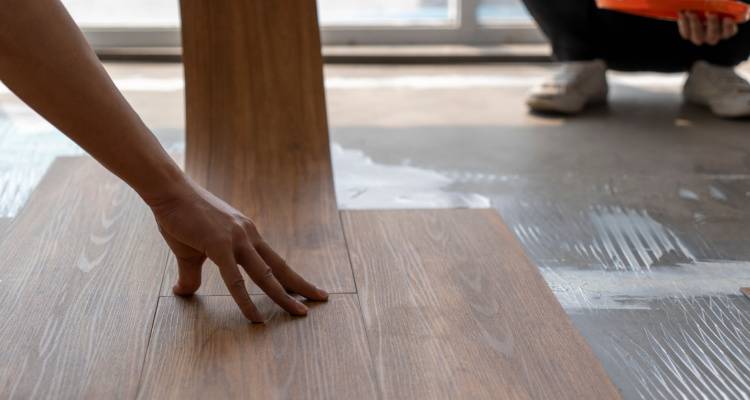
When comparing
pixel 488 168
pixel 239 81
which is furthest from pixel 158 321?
pixel 488 168

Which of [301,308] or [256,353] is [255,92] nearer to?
[301,308]

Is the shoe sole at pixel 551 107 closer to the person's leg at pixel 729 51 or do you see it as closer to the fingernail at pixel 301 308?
Result: the person's leg at pixel 729 51

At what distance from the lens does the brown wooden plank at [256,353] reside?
128cm

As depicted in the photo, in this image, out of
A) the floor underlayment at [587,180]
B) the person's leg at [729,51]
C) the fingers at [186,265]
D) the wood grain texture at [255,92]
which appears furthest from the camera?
the person's leg at [729,51]

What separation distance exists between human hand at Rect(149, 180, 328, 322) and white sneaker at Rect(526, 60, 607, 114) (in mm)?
1719

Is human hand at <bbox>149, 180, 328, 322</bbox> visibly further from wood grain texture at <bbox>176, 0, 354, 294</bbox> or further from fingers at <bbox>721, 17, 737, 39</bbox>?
fingers at <bbox>721, 17, 737, 39</bbox>

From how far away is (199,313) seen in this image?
59.6 inches

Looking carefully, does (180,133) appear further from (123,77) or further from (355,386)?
(355,386)

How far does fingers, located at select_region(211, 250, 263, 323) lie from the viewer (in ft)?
4.43

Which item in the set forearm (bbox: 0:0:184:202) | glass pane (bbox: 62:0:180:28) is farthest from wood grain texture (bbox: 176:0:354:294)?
glass pane (bbox: 62:0:180:28)

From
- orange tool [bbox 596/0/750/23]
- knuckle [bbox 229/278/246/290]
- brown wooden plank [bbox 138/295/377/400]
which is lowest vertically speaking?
brown wooden plank [bbox 138/295/377/400]

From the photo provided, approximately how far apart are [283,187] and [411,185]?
0.37 m

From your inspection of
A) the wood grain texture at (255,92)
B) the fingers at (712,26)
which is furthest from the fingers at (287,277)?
the fingers at (712,26)

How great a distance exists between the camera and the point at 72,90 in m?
1.24
